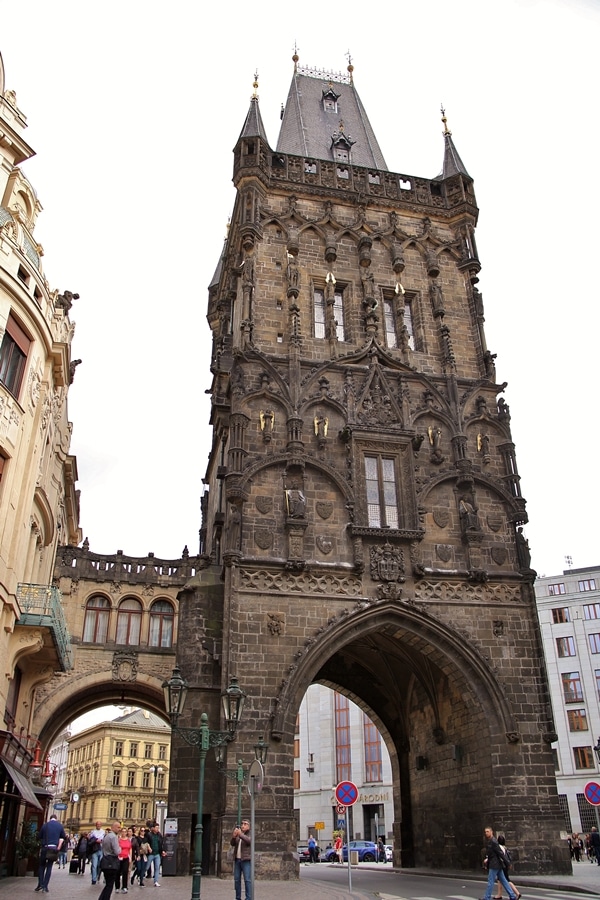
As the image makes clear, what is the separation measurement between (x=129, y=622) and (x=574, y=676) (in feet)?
104

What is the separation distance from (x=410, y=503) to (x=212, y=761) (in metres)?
9.70

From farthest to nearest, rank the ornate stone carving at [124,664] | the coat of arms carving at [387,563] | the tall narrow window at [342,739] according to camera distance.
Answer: the tall narrow window at [342,739]
the ornate stone carving at [124,664]
the coat of arms carving at [387,563]

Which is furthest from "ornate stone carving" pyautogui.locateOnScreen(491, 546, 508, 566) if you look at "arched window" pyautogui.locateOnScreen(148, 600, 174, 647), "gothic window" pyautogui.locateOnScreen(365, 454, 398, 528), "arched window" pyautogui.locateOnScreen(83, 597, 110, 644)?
"arched window" pyautogui.locateOnScreen(83, 597, 110, 644)

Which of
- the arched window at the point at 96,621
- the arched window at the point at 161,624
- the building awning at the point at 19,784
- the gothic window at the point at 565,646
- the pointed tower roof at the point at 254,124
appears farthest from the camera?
the gothic window at the point at 565,646

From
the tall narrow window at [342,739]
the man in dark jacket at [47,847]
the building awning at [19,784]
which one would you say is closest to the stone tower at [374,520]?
the building awning at [19,784]

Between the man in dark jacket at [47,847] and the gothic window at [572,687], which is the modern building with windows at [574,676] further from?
the man in dark jacket at [47,847]

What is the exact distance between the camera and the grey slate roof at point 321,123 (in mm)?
35625

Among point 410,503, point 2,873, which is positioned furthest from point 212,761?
point 410,503

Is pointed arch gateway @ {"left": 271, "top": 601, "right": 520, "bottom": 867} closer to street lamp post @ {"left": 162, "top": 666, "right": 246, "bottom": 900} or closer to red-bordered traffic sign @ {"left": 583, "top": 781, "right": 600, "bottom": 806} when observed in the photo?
red-bordered traffic sign @ {"left": 583, "top": 781, "right": 600, "bottom": 806}

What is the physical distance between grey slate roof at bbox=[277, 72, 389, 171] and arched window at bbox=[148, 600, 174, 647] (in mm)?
20647

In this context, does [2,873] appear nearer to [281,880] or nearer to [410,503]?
[281,880]

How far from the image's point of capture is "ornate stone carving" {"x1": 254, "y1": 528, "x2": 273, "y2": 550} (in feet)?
75.9

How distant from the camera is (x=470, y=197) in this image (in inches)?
1278

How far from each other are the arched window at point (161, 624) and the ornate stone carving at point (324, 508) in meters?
12.9
